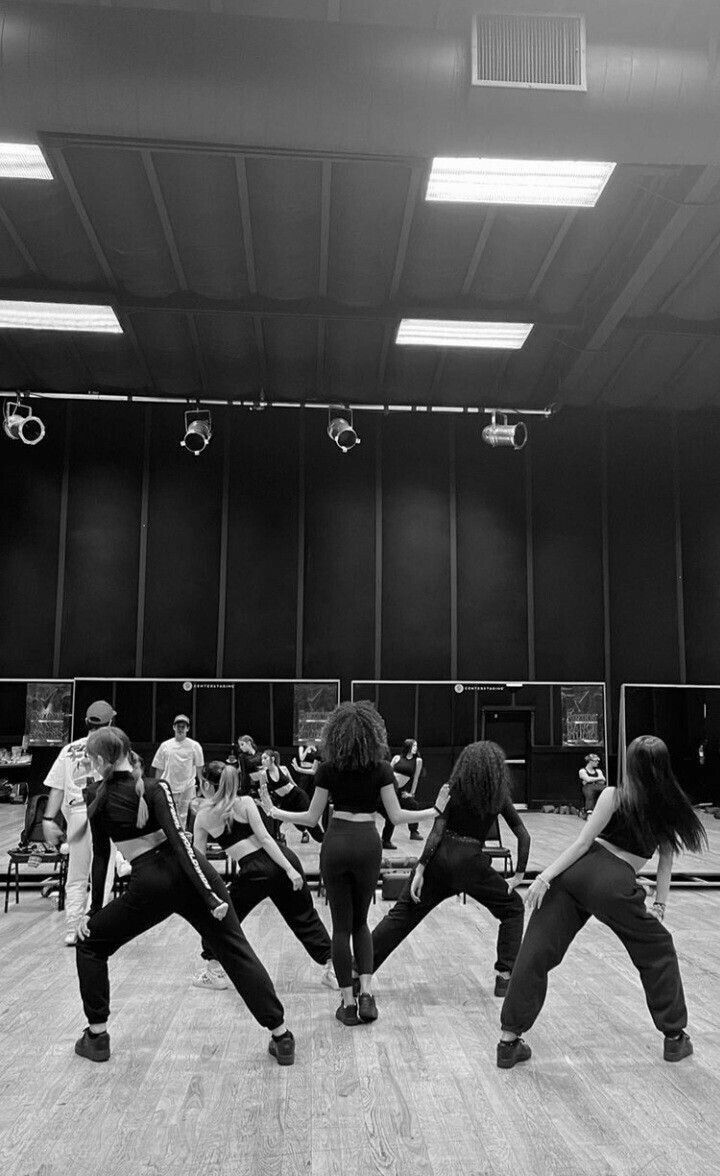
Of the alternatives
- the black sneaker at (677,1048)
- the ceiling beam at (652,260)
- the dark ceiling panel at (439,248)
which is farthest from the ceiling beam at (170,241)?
the black sneaker at (677,1048)

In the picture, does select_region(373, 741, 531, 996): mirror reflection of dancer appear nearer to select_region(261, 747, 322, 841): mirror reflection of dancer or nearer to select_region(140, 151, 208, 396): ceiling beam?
select_region(261, 747, 322, 841): mirror reflection of dancer

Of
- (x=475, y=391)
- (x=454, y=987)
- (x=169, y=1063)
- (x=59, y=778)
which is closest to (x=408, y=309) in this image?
(x=475, y=391)

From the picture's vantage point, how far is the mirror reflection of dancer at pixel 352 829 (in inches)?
160

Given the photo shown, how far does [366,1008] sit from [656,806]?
65.6 inches

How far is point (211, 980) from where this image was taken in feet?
15.6

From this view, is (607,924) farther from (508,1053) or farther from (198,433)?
(198,433)

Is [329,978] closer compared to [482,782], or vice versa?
[482,782]

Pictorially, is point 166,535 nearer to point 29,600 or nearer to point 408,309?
point 29,600

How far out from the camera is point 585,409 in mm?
15016

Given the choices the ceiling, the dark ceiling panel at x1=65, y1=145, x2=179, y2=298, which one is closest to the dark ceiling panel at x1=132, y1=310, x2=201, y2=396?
the ceiling

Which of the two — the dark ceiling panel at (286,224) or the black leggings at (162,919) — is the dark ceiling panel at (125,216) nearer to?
the dark ceiling panel at (286,224)

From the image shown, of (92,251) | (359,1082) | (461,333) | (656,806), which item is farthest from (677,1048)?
(461,333)

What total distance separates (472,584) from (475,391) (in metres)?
3.06

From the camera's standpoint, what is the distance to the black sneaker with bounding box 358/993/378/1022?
13.6 feet
